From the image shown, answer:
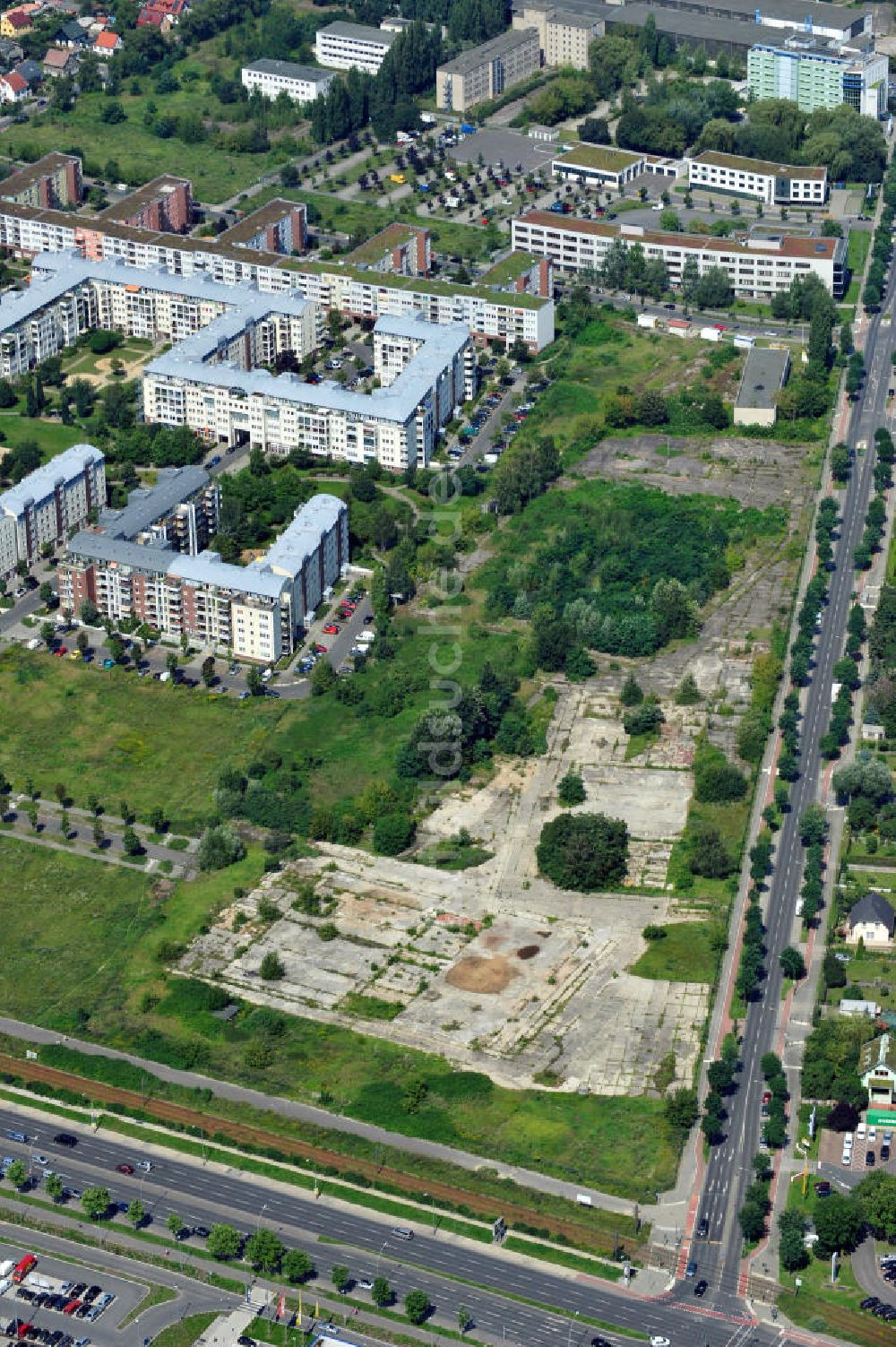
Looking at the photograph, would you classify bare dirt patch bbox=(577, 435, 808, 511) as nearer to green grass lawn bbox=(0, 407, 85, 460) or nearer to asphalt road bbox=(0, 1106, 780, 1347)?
green grass lawn bbox=(0, 407, 85, 460)

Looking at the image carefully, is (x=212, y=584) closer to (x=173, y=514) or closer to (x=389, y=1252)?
(x=173, y=514)

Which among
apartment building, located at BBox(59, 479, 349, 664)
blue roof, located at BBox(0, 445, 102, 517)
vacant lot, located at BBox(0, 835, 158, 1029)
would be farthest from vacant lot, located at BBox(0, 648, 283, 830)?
blue roof, located at BBox(0, 445, 102, 517)

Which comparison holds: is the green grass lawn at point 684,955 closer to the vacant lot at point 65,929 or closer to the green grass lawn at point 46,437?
the vacant lot at point 65,929

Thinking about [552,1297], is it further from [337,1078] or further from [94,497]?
[94,497]

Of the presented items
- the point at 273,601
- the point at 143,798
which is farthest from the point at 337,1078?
the point at 273,601

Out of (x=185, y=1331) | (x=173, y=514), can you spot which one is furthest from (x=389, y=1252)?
(x=173, y=514)

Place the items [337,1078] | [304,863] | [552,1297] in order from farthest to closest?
[304,863] < [337,1078] < [552,1297]
